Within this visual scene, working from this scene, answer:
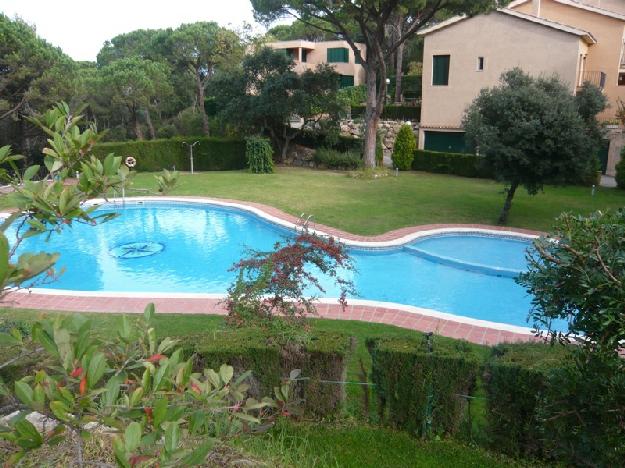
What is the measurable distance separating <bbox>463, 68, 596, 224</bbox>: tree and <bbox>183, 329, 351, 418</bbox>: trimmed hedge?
1094 cm

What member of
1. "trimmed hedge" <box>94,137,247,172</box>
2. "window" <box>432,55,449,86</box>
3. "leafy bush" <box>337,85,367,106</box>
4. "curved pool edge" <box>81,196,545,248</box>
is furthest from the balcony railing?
"trimmed hedge" <box>94,137,247,172</box>

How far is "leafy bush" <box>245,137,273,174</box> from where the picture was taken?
85.4 ft

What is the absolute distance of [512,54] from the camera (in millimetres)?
25719

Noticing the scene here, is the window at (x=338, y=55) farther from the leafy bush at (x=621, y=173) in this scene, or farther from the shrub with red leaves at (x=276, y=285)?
the shrub with red leaves at (x=276, y=285)

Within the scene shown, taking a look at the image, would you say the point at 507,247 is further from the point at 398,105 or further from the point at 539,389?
the point at 398,105

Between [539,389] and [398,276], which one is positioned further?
[398,276]

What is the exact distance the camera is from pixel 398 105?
34656mm

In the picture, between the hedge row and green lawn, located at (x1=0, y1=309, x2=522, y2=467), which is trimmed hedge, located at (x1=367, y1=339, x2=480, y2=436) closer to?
green lawn, located at (x1=0, y1=309, x2=522, y2=467)

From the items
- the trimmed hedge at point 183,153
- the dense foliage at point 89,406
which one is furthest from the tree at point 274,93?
the dense foliage at point 89,406

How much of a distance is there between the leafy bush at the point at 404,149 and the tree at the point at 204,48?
13.1 m

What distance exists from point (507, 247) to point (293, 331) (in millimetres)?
10797

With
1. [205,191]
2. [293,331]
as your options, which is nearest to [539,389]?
[293,331]

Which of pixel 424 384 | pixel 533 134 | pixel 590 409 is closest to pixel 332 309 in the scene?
pixel 424 384

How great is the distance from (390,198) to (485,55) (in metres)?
11.3
